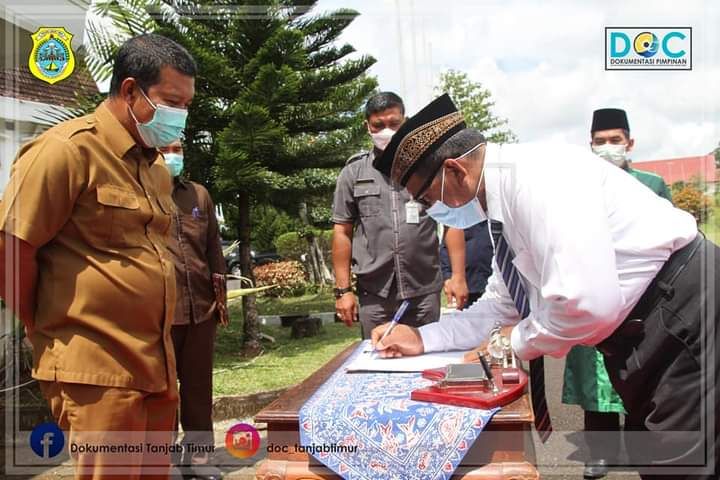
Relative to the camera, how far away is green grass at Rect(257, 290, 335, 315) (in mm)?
9094

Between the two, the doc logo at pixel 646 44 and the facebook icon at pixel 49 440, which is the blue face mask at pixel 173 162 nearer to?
the facebook icon at pixel 49 440

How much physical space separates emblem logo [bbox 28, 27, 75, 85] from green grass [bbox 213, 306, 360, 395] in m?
2.43

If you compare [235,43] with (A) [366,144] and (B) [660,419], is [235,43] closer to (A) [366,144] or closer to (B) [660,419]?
(A) [366,144]

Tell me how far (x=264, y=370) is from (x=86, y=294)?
12.9 feet

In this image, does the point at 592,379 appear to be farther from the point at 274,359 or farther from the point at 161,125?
the point at 274,359

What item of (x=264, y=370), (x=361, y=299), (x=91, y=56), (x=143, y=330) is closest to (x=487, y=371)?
(x=143, y=330)

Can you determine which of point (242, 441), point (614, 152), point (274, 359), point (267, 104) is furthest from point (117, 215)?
point (274, 359)

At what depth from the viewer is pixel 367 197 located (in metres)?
3.31

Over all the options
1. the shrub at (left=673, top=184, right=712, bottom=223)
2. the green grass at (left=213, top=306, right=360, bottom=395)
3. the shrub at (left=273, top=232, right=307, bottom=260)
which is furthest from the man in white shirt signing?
the shrub at (left=273, top=232, right=307, bottom=260)

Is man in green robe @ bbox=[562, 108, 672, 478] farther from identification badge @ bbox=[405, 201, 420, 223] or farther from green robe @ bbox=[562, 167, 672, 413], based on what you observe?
identification badge @ bbox=[405, 201, 420, 223]

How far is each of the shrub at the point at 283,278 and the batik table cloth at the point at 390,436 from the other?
906 centimetres

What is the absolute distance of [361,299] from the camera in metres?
3.29

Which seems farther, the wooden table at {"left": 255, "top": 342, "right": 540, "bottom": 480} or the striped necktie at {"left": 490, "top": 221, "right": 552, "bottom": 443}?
the striped necktie at {"left": 490, "top": 221, "right": 552, "bottom": 443}

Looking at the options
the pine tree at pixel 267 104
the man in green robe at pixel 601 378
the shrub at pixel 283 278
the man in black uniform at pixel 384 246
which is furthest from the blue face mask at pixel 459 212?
the shrub at pixel 283 278
